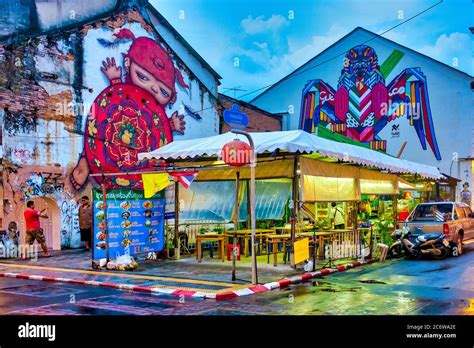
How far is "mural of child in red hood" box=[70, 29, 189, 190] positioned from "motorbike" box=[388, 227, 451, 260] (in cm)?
917

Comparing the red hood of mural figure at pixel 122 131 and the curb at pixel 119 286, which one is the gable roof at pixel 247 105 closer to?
the red hood of mural figure at pixel 122 131

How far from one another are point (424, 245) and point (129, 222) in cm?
925

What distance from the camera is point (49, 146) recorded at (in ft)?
67.3

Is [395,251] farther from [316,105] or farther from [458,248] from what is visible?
[316,105]

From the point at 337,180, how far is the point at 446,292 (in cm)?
711

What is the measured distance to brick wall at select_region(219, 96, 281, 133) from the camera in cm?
3069

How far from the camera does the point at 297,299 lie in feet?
36.3

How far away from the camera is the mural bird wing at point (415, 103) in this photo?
33.5 meters

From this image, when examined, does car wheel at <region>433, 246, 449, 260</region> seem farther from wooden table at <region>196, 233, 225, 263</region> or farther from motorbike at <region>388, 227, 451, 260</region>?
wooden table at <region>196, 233, 225, 263</region>

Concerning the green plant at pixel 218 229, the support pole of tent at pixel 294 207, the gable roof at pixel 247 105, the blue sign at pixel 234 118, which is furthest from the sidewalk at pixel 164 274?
the gable roof at pixel 247 105

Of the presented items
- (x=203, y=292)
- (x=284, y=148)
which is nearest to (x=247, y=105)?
(x=284, y=148)

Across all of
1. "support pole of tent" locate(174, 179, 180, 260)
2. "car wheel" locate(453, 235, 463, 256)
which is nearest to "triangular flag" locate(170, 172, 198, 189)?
"support pole of tent" locate(174, 179, 180, 260)

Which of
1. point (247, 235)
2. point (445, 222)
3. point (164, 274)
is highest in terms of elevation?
point (445, 222)
